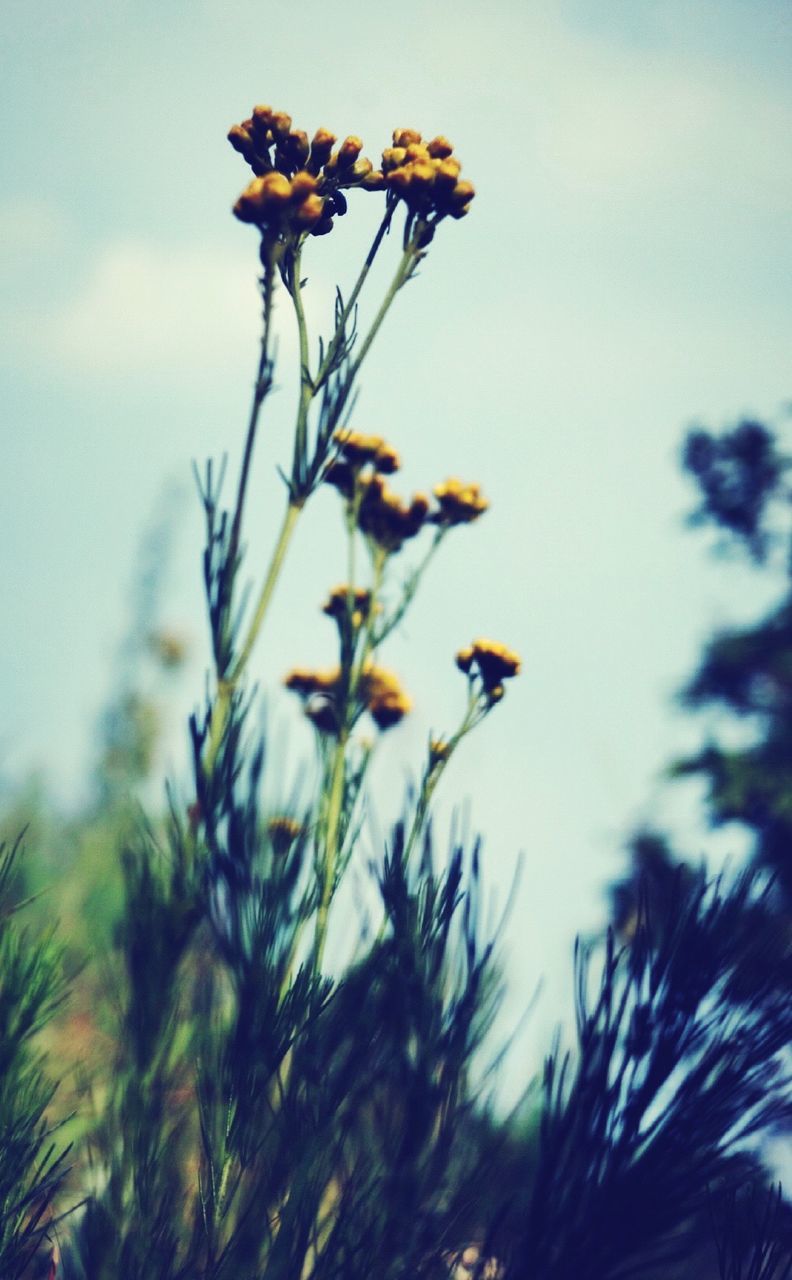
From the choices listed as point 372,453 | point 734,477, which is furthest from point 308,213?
point 734,477

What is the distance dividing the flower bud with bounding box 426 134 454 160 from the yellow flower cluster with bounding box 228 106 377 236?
6 cm

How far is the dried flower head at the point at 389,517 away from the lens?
2.92 feet

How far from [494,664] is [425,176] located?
1.33 ft

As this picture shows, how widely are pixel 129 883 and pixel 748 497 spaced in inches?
98.0

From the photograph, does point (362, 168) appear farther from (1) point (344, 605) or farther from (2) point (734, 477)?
(2) point (734, 477)

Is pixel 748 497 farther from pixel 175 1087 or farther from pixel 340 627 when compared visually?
pixel 175 1087

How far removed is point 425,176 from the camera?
697mm

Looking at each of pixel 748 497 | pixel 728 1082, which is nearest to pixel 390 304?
pixel 728 1082

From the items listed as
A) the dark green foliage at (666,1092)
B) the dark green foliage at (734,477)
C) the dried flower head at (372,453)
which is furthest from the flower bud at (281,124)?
the dark green foliage at (734,477)

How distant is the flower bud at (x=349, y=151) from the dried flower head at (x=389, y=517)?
0.28 metres

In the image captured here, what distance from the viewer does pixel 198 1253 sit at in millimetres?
555

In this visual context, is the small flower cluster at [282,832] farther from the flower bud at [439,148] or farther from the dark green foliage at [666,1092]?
the flower bud at [439,148]

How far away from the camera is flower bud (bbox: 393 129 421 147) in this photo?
727mm

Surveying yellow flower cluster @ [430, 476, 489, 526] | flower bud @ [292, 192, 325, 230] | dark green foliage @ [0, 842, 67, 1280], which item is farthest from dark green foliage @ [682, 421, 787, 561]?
dark green foliage @ [0, 842, 67, 1280]
